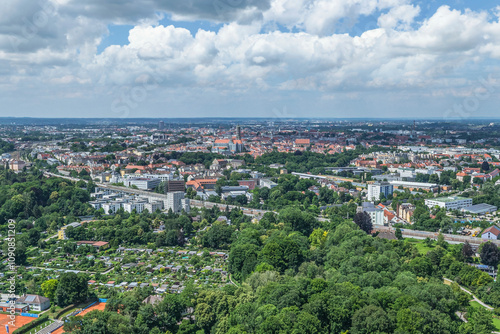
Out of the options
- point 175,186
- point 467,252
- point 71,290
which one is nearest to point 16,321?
point 71,290

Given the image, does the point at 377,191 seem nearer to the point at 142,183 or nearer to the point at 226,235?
the point at 226,235

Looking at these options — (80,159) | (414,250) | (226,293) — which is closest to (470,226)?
(414,250)

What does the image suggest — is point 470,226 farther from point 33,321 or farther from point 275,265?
point 33,321

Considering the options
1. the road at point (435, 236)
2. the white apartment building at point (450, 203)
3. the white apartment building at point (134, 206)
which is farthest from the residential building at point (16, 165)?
the white apartment building at point (450, 203)

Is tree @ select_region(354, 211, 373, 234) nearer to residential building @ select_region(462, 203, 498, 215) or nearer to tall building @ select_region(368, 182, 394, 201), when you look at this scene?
residential building @ select_region(462, 203, 498, 215)

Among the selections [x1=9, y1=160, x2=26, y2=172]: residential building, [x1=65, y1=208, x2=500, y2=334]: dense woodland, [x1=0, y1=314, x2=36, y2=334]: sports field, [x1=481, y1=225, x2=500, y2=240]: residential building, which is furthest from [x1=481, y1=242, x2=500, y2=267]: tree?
[x1=9, y1=160, x2=26, y2=172]: residential building

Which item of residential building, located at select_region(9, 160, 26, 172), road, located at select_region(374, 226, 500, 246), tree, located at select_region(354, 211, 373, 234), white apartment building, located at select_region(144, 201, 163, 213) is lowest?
road, located at select_region(374, 226, 500, 246)
